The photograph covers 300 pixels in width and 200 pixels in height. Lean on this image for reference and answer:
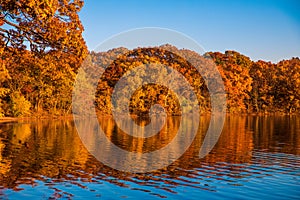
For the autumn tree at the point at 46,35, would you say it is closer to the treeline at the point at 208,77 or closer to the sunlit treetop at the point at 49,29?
the sunlit treetop at the point at 49,29

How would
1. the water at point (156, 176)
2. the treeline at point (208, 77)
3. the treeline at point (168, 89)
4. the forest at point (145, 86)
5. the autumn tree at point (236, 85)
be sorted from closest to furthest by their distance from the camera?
the water at point (156, 176)
the forest at point (145, 86)
the treeline at point (168, 89)
the treeline at point (208, 77)
the autumn tree at point (236, 85)

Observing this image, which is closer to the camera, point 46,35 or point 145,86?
point 46,35

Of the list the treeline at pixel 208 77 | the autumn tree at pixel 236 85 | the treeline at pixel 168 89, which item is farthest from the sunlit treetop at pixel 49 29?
Answer: the autumn tree at pixel 236 85

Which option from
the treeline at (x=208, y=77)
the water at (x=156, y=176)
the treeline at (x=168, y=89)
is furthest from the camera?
the treeline at (x=208, y=77)

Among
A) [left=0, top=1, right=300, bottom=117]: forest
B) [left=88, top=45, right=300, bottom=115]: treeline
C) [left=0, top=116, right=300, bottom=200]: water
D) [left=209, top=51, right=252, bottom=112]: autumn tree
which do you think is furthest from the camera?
[left=209, top=51, right=252, bottom=112]: autumn tree

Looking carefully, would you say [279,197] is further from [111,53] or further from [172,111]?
[111,53]

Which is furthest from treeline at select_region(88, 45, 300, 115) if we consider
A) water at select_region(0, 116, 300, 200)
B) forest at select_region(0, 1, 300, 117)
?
water at select_region(0, 116, 300, 200)

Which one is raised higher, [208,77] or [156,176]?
[208,77]

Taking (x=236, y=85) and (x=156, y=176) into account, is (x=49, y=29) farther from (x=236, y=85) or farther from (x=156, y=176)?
(x=236, y=85)

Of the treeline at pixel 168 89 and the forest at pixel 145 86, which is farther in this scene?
the treeline at pixel 168 89

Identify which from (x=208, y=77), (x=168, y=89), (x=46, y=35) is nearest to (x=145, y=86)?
(x=168, y=89)

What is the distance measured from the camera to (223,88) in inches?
4220

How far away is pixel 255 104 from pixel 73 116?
61937 mm

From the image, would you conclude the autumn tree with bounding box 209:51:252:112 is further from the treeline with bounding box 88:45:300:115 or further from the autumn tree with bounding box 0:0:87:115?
the autumn tree with bounding box 0:0:87:115
